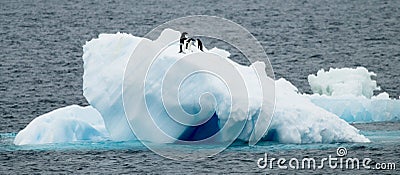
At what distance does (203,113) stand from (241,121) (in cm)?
129

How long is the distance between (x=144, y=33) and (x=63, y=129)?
5876 cm

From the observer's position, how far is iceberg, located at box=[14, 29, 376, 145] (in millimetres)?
38531

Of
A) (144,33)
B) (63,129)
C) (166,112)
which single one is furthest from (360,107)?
(144,33)

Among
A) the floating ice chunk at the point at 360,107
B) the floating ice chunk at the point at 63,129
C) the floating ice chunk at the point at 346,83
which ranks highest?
the floating ice chunk at the point at 346,83

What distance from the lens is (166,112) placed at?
38844 mm

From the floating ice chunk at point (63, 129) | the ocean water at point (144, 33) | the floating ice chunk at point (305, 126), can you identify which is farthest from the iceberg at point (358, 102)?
the floating ice chunk at point (63, 129)

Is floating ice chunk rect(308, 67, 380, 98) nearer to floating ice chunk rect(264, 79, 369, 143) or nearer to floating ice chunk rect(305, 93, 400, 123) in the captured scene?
floating ice chunk rect(305, 93, 400, 123)

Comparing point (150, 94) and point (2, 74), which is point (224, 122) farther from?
point (2, 74)

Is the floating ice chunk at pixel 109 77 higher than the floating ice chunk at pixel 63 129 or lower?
higher

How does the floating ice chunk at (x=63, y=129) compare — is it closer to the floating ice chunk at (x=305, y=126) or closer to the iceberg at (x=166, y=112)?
the iceberg at (x=166, y=112)

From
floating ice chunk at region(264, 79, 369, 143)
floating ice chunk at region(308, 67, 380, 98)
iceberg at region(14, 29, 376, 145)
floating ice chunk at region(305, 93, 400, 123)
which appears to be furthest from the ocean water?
floating ice chunk at region(308, 67, 380, 98)

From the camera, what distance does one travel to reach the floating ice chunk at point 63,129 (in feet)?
135

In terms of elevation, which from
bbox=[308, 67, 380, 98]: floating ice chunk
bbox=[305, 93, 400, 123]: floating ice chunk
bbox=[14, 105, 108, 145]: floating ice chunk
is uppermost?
bbox=[308, 67, 380, 98]: floating ice chunk

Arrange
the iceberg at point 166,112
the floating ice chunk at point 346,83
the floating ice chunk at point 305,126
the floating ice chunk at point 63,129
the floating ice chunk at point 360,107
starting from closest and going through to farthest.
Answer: the iceberg at point 166,112, the floating ice chunk at point 305,126, the floating ice chunk at point 63,129, the floating ice chunk at point 360,107, the floating ice chunk at point 346,83
